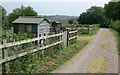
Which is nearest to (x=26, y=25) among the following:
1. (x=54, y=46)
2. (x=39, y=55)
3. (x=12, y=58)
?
(x=54, y=46)

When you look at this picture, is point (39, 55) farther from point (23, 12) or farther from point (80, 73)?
point (23, 12)

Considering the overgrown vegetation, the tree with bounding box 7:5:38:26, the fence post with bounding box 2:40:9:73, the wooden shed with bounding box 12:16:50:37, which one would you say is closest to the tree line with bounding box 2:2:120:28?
the tree with bounding box 7:5:38:26

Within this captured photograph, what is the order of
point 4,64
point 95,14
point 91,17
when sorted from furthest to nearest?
point 95,14 → point 91,17 → point 4,64

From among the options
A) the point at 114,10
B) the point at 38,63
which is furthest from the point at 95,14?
the point at 38,63

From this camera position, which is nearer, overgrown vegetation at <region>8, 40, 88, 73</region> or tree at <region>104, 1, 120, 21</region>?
overgrown vegetation at <region>8, 40, 88, 73</region>

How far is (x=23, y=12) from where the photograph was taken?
59031 millimetres

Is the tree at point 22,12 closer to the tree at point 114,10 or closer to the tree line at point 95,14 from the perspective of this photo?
the tree line at point 95,14

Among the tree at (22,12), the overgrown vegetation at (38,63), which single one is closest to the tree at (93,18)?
the tree at (22,12)

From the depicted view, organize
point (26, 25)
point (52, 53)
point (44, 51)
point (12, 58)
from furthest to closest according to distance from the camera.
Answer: point (26, 25), point (52, 53), point (44, 51), point (12, 58)

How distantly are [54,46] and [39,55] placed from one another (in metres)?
2.39

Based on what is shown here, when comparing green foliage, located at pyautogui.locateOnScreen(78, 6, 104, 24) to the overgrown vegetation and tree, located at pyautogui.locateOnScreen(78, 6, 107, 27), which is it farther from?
the overgrown vegetation

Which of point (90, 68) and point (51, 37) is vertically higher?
point (51, 37)

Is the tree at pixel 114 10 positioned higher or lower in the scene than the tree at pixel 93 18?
higher

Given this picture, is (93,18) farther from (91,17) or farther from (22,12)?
(22,12)
